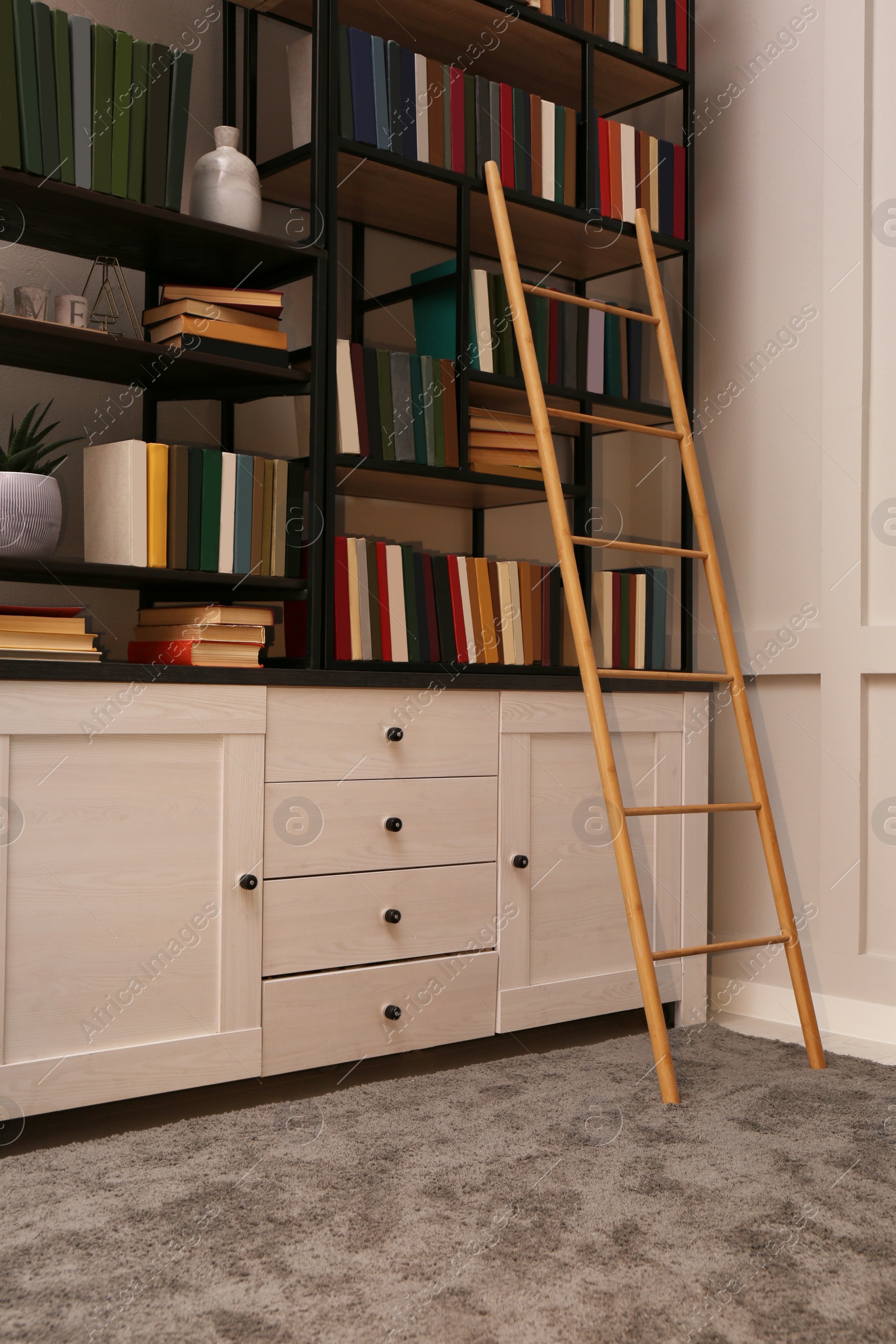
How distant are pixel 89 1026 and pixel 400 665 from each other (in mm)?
836

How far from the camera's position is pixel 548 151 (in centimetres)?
252

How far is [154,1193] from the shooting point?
1.55 meters

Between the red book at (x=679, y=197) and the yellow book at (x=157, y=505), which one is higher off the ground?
the red book at (x=679, y=197)

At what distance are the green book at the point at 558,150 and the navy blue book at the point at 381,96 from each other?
44cm

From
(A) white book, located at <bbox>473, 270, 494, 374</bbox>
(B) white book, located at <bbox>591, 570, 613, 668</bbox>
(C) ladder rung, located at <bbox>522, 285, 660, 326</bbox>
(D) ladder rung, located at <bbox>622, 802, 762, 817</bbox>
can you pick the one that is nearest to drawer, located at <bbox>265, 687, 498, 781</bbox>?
(D) ladder rung, located at <bbox>622, 802, 762, 817</bbox>

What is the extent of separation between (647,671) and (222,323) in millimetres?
1072

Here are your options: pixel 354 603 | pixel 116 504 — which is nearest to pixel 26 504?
pixel 116 504

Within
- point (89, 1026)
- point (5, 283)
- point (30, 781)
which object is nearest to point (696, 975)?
point (89, 1026)

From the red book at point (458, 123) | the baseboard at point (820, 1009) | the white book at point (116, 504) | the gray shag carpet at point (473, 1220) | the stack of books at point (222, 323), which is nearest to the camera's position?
the gray shag carpet at point (473, 1220)

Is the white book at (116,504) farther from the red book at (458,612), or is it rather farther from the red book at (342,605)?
the red book at (458,612)

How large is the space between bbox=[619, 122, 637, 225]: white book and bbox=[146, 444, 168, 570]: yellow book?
1.28 m

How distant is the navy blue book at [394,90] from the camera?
2256 mm

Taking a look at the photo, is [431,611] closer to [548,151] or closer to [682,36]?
[548,151]

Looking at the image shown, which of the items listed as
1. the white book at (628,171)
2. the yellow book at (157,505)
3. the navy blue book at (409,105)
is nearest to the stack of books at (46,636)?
the yellow book at (157,505)
